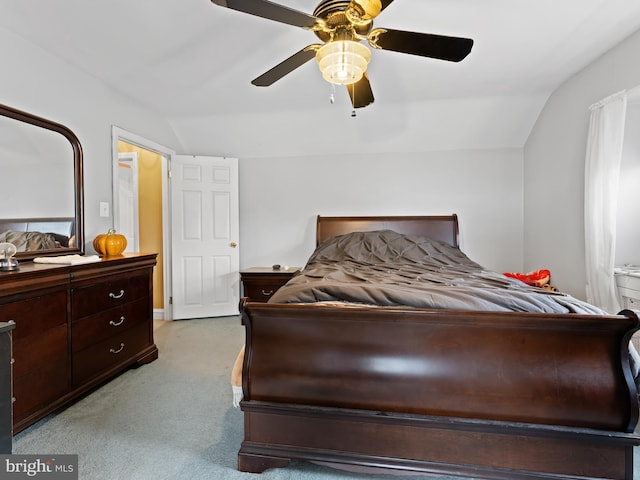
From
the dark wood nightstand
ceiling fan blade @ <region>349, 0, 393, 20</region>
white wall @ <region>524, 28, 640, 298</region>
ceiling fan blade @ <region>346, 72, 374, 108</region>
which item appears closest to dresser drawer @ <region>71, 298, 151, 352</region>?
the dark wood nightstand

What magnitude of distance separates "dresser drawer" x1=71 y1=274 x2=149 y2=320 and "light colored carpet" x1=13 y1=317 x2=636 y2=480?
589 millimetres

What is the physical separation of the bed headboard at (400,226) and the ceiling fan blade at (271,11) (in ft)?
8.71

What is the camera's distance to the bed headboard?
13.0ft

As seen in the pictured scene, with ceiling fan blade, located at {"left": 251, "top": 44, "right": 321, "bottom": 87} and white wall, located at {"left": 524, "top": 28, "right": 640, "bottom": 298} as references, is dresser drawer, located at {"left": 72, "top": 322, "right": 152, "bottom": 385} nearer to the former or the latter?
ceiling fan blade, located at {"left": 251, "top": 44, "right": 321, "bottom": 87}

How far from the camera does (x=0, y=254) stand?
1.84 m

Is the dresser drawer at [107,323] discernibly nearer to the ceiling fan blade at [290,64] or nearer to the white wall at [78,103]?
the white wall at [78,103]

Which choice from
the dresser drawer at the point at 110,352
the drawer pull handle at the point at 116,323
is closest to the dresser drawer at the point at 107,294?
the drawer pull handle at the point at 116,323

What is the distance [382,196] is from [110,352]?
10.5 ft

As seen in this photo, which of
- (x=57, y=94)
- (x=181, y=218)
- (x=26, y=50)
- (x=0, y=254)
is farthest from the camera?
(x=181, y=218)

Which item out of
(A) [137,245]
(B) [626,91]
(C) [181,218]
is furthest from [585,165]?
(A) [137,245]

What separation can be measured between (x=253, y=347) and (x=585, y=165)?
303 centimetres

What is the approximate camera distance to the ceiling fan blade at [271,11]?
1.41 metres

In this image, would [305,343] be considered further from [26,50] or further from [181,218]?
[181,218]

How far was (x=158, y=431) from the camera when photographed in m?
1.87
